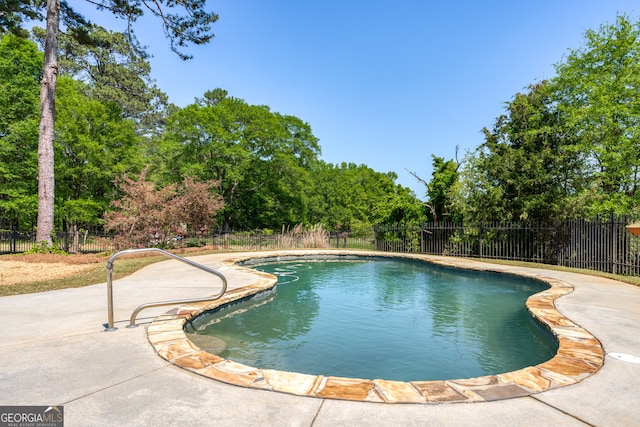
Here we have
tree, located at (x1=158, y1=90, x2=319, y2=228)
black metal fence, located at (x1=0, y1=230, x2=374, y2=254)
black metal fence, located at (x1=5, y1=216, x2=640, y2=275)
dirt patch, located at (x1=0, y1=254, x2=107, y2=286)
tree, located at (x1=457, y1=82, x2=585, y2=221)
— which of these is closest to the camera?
dirt patch, located at (x1=0, y1=254, x2=107, y2=286)

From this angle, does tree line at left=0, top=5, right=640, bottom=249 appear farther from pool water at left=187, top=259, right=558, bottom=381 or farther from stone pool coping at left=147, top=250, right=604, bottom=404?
stone pool coping at left=147, top=250, right=604, bottom=404

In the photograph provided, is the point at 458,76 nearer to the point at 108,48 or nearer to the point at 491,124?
the point at 491,124

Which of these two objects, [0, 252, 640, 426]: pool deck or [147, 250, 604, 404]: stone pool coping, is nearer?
[0, 252, 640, 426]: pool deck

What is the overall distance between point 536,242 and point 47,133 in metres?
20.5

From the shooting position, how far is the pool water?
4.29 meters

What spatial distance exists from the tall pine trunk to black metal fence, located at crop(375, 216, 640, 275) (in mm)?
15870

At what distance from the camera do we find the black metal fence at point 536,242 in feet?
34.3

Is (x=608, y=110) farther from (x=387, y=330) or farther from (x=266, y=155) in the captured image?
(x=266, y=155)

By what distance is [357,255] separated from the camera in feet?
56.8

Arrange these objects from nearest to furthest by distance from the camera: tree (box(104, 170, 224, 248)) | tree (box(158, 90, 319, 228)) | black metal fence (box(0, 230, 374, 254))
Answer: tree (box(104, 170, 224, 248))
black metal fence (box(0, 230, 374, 254))
tree (box(158, 90, 319, 228))

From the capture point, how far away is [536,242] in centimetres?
1431

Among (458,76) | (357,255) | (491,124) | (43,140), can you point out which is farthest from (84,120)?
(491,124)

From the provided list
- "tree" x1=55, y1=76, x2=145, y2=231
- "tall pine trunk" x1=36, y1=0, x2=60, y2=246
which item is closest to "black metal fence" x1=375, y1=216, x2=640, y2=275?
"tall pine trunk" x1=36, y1=0, x2=60, y2=246

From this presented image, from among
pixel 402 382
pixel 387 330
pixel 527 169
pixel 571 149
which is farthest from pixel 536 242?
pixel 402 382
